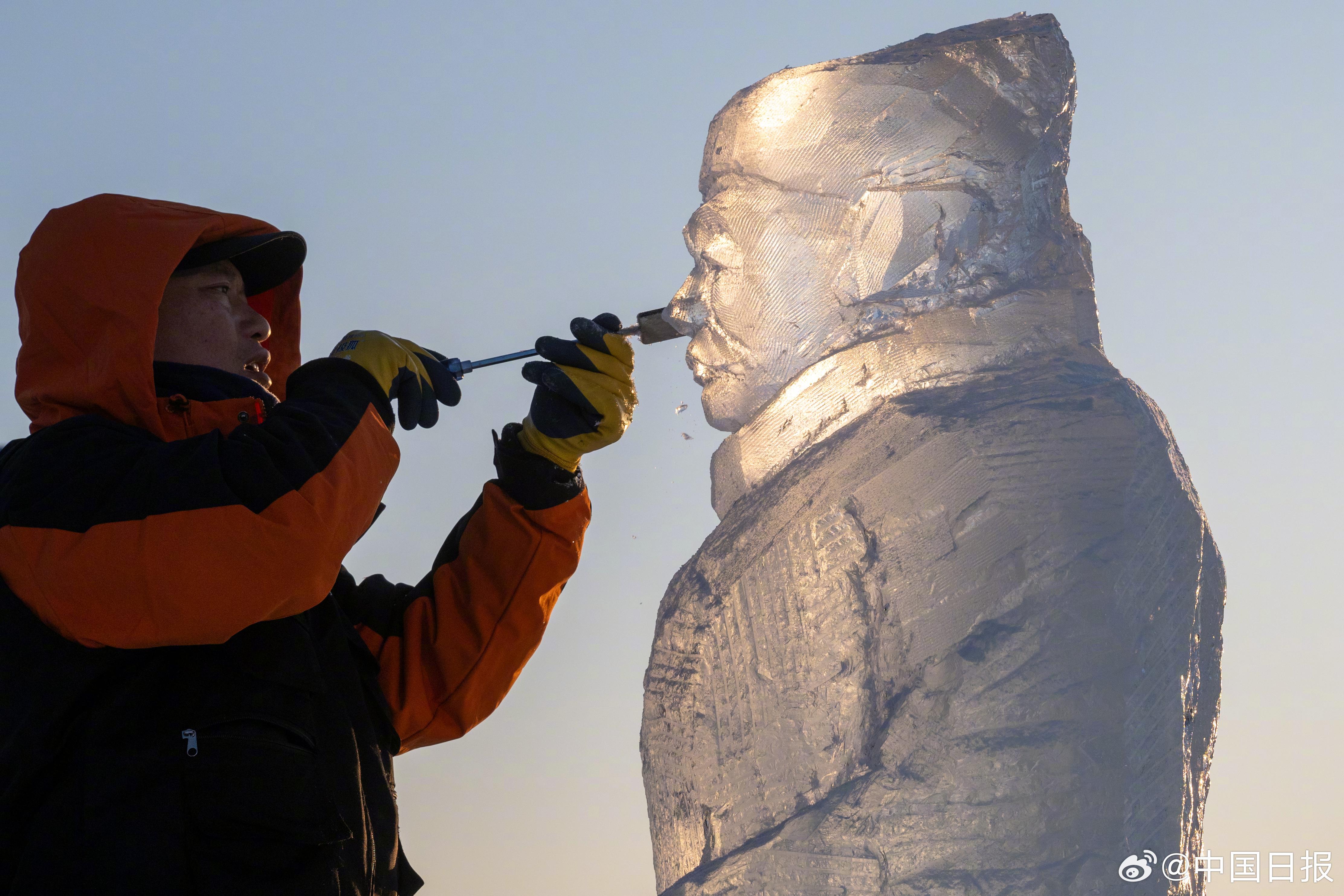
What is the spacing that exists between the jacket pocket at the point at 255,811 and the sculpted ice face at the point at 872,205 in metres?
1.21

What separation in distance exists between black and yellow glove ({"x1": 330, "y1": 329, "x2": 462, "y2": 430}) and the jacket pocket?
57 cm

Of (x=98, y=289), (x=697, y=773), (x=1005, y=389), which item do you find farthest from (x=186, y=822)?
(x=1005, y=389)

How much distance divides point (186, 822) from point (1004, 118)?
202 centimetres

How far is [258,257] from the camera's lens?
7.14ft

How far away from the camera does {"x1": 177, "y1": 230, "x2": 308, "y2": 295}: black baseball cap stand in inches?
78.7

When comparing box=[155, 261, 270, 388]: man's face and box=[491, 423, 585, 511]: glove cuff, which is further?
box=[491, 423, 585, 511]: glove cuff

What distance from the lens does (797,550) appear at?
2.43 meters

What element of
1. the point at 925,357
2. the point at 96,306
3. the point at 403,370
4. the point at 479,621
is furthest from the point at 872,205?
the point at 96,306

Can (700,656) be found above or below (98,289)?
below

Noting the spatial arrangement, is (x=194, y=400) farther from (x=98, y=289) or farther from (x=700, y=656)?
(x=700, y=656)

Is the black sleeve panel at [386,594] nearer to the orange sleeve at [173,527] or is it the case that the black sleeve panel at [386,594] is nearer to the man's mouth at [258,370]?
the man's mouth at [258,370]

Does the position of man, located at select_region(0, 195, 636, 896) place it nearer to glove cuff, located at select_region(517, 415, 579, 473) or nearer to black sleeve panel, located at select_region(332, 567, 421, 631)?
glove cuff, located at select_region(517, 415, 579, 473)

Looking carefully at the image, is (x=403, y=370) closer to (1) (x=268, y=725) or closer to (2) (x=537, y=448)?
(2) (x=537, y=448)

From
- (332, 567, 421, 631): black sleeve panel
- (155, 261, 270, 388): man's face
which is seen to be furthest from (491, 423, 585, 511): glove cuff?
(155, 261, 270, 388): man's face
